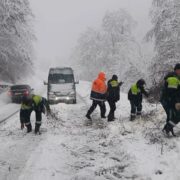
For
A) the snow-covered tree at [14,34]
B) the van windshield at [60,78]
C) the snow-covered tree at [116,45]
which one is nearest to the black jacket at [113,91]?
the van windshield at [60,78]

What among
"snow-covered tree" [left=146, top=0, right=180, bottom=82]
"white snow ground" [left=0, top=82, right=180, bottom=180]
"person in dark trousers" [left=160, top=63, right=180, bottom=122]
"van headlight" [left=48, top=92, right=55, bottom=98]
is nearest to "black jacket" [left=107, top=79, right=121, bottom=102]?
"white snow ground" [left=0, top=82, right=180, bottom=180]

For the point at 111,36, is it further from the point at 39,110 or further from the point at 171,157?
the point at 171,157

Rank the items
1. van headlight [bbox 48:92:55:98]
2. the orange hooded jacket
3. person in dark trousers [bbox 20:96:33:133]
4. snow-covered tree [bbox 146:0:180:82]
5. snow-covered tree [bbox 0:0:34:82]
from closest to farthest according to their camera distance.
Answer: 1. person in dark trousers [bbox 20:96:33:133]
2. the orange hooded jacket
3. van headlight [bbox 48:92:55:98]
4. snow-covered tree [bbox 146:0:180:82]
5. snow-covered tree [bbox 0:0:34:82]

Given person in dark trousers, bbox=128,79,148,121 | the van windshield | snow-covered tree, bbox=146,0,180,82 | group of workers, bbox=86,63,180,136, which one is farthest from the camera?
snow-covered tree, bbox=146,0,180,82

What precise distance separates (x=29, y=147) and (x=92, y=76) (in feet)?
184

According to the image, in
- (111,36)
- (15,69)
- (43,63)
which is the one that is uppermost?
(111,36)

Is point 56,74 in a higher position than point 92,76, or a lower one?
higher

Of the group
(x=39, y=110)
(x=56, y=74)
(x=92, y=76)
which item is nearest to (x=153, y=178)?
(x=39, y=110)

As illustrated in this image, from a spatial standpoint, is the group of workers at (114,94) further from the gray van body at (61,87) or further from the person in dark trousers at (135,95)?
the gray van body at (61,87)

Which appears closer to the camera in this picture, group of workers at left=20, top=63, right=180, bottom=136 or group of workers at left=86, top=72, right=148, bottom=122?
group of workers at left=20, top=63, right=180, bottom=136

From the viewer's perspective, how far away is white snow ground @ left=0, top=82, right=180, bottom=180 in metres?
7.30

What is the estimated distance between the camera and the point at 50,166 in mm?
7926

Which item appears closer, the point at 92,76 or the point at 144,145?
the point at 144,145

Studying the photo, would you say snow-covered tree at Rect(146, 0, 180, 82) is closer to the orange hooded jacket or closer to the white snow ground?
the orange hooded jacket
